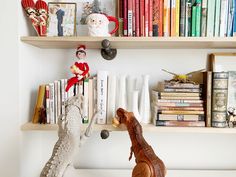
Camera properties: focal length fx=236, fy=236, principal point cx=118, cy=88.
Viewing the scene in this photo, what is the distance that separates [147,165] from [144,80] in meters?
0.36

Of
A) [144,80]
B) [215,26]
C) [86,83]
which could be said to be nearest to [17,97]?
[86,83]

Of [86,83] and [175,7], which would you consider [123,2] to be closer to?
[175,7]

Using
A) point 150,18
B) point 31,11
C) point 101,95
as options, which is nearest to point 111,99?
point 101,95

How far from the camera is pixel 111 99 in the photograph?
1004 millimetres

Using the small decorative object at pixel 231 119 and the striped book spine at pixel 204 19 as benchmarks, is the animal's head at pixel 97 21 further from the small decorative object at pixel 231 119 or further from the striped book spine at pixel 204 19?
the small decorative object at pixel 231 119

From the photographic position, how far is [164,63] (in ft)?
3.77

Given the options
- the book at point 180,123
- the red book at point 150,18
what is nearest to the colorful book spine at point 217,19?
the red book at point 150,18

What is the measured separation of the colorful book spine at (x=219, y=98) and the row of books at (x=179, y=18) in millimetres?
175

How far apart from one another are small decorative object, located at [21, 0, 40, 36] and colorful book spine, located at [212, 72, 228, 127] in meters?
0.76

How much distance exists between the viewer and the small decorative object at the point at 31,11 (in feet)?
3.11

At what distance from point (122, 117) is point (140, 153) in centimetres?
16

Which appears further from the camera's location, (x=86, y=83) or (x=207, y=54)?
(x=207, y=54)

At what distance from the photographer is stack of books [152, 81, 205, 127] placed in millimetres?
957

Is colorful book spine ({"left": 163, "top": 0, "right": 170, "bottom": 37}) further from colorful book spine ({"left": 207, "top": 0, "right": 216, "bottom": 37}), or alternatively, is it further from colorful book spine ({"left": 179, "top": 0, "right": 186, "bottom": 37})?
colorful book spine ({"left": 207, "top": 0, "right": 216, "bottom": 37})
